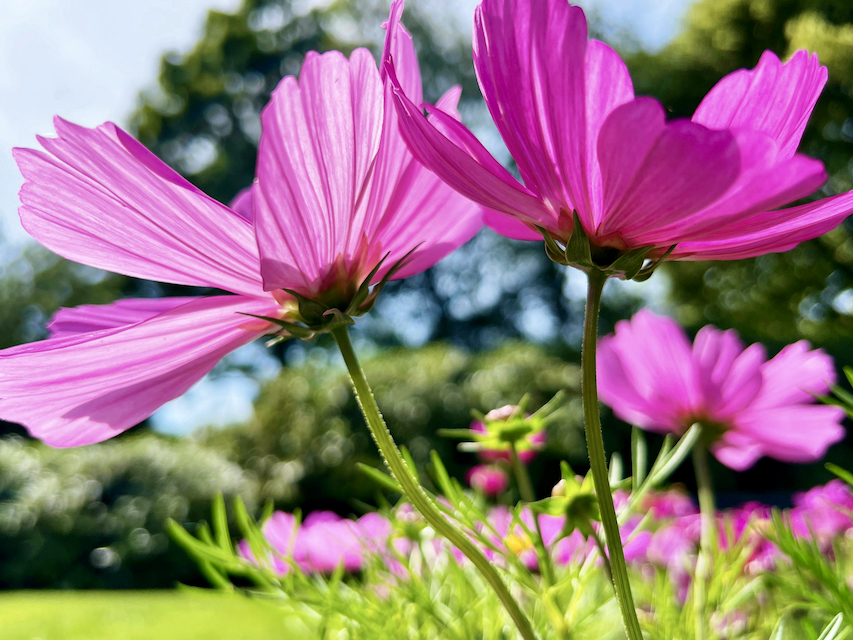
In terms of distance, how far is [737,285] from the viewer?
8.62 meters

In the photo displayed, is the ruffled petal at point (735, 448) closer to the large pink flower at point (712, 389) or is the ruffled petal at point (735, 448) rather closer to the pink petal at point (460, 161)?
the large pink flower at point (712, 389)

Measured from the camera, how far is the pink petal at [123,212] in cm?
23

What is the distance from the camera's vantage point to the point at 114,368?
0.80ft

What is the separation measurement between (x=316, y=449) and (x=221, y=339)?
3.77 meters

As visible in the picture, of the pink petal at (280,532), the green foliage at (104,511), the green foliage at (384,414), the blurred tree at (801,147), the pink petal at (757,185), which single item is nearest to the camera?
the pink petal at (757,185)

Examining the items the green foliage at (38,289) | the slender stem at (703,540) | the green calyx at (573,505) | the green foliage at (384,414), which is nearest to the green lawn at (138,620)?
the slender stem at (703,540)

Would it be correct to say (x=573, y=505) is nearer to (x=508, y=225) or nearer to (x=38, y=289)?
(x=508, y=225)

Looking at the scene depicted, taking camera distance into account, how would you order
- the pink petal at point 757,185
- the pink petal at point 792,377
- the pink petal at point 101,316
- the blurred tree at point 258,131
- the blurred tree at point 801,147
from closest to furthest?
the pink petal at point 757,185 < the pink petal at point 101,316 < the pink petal at point 792,377 < the blurred tree at point 801,147 < the blurred tree at point 258,131

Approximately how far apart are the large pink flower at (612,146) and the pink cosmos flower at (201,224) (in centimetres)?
3

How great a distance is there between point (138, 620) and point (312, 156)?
1.60 metres

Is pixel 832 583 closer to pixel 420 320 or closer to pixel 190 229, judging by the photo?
pixel 190 229

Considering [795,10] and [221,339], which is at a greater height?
[795,10]

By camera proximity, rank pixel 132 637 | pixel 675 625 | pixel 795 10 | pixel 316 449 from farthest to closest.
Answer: pixel 795 10 < pixel 316 449 < pixel 132 637 < pixel 675 625

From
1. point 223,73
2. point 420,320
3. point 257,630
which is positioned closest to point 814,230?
point 257,630
